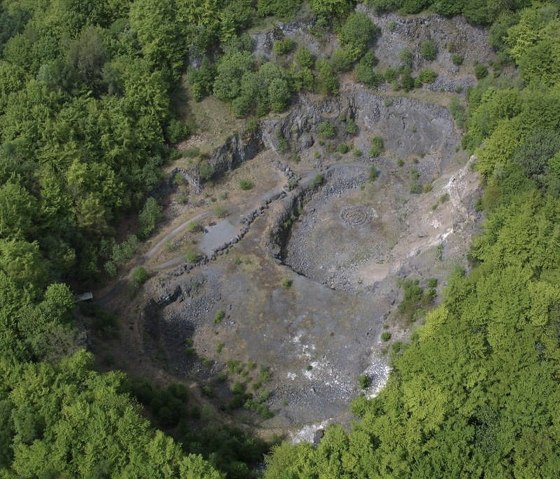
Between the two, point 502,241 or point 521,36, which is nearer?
point 502,241

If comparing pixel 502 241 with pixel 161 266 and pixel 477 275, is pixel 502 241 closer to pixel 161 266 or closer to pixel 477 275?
pixel 477 275

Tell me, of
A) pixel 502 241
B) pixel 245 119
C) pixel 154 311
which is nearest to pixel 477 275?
pixel 502 241

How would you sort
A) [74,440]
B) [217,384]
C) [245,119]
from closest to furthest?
[74,440] < [217,384] < [245,119]

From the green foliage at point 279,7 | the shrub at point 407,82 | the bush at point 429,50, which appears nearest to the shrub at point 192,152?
the green foliage at point 279,7

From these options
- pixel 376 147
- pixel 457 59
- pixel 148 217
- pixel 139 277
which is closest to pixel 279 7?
pixel 376 147

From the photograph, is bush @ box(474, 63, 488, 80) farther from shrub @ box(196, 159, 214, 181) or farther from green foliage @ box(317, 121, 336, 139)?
shrub @ box(196, 159, 214, 181)

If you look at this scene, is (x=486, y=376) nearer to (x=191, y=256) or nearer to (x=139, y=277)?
(x=191, y=256)

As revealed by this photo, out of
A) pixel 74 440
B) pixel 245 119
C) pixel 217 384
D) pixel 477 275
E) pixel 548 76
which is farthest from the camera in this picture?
pixel 245 119
